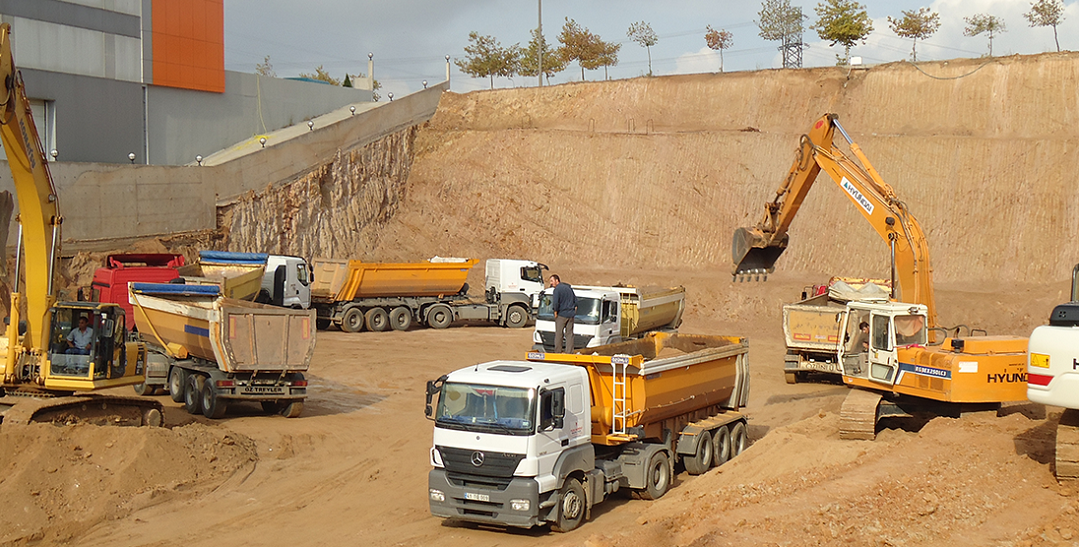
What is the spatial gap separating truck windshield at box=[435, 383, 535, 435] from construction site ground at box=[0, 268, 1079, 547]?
140 centimetres

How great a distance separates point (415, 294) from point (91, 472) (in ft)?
63.4

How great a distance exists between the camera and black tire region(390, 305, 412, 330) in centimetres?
3253

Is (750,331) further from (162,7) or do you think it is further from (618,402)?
(162,7)

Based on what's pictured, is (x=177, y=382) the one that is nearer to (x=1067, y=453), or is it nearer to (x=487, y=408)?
(x=487, y=408)

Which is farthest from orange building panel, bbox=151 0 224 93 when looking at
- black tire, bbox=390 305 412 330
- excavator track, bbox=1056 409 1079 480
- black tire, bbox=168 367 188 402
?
excavator track, bbox=1056 409 1079 480

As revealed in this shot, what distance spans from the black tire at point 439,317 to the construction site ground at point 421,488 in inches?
512

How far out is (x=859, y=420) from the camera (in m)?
15.0

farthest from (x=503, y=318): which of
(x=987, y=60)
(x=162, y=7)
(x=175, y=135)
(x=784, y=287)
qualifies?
(x=987, y=60)

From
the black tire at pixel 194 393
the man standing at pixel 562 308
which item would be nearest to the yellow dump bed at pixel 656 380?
the man standing at pixel 562 308

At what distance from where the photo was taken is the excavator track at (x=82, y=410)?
14.6m

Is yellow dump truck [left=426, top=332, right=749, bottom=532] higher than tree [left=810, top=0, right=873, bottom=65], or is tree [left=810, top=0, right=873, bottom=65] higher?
tree [left=810, top=0, right=873, bottom=65]

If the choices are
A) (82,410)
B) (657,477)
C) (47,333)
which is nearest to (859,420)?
(657,477)

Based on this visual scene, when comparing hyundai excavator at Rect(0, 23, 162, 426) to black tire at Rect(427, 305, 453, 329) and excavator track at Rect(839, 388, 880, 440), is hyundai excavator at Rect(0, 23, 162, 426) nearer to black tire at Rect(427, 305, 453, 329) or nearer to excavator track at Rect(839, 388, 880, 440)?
excavator track at Rect(839, 388, 880, 440)

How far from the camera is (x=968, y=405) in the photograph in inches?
587
